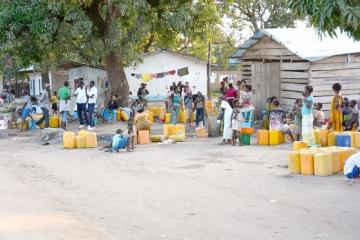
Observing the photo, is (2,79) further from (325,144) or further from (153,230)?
(153,230)

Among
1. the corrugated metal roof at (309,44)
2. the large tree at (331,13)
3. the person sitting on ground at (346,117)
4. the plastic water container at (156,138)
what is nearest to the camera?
the large tree at (331,13)

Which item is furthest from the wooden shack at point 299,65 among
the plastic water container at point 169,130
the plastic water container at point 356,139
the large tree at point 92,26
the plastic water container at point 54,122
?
the plastic water container at point 54,122

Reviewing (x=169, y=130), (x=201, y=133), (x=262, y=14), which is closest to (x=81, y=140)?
(x=169, y=130)

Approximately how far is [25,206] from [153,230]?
7.52ft

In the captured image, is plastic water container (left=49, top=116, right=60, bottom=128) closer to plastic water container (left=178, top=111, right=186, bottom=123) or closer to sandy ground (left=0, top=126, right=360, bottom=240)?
plastic water container (left=178, top=111, right=186, bottom=123)

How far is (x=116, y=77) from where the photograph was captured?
23.5 meters

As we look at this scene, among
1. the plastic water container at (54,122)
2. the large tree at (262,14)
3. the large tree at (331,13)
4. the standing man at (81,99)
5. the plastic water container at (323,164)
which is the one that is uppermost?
the large tree at (262,14)

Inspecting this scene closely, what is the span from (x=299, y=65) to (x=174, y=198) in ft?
35.0

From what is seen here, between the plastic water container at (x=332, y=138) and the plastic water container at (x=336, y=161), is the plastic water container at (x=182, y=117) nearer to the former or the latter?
the plastic water container at (x=332, y=138)

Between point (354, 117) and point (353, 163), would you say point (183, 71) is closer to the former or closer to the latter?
point (354, 117)

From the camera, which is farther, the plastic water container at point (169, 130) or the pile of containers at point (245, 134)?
the plastic water container at point (169, 130)

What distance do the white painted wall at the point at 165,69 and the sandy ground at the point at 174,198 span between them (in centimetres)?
1962

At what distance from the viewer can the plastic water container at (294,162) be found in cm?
1141

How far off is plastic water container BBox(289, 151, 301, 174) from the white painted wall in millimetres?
22315
